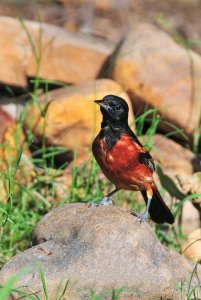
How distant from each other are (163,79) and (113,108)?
2.51 m

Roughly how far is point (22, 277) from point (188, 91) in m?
3.80

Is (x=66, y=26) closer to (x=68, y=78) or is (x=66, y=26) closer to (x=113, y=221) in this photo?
(x=68, y=78)

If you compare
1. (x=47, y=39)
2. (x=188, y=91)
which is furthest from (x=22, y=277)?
(x=47, y=39)

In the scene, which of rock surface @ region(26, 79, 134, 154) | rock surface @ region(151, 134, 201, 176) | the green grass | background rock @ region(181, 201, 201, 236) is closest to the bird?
the green grass

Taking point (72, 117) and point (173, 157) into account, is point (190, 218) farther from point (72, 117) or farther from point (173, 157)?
point (72, 117)

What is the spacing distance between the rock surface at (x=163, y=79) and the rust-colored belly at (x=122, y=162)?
2.19 metres

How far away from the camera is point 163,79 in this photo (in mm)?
8320

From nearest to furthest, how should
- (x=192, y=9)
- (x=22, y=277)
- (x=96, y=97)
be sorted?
1. (x=22, y=277)
2. (x=96, y=97)
3. (x=192, y=9)

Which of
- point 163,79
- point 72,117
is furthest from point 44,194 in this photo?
point 163,79

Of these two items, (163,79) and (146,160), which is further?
(163,79)

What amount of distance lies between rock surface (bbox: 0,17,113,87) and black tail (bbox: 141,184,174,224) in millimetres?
2787

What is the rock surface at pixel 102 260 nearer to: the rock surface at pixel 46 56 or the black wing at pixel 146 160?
the black wing at pixel 146 160

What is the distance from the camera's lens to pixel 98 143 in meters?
5.93

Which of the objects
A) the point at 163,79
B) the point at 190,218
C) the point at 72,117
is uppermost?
the point at 163,79
